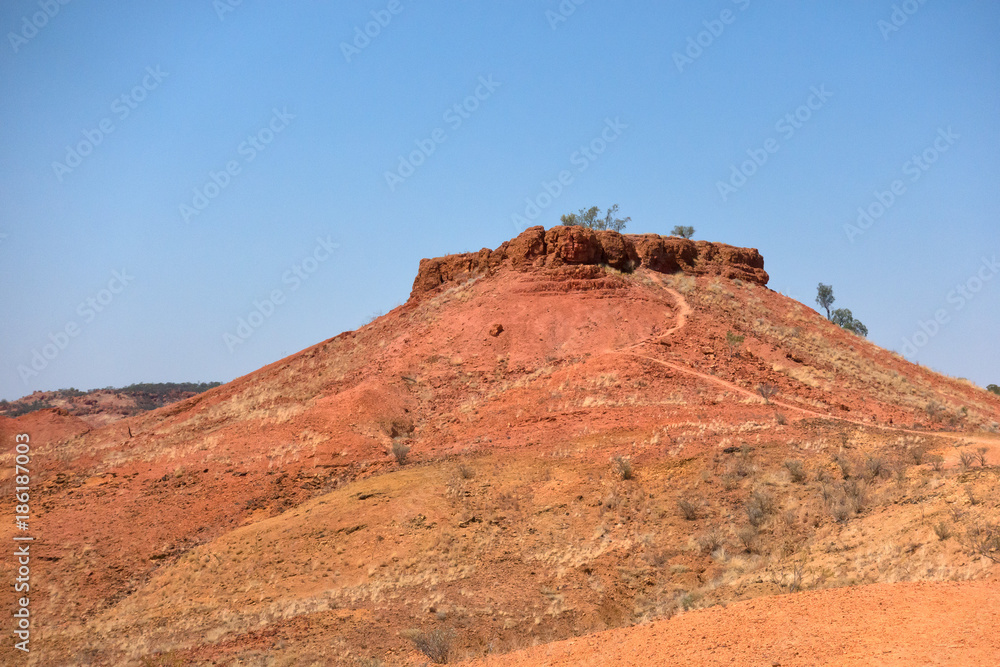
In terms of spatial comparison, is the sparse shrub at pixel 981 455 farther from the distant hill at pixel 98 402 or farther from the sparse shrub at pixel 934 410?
the distant hill at pixel 98 402

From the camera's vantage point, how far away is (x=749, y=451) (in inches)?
671

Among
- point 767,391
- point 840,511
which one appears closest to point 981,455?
point 840,511

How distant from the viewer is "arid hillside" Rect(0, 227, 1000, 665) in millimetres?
12484

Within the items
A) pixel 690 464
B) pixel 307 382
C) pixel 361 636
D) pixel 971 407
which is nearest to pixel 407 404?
pixel 307 382

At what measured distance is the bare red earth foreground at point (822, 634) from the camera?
7.48 m

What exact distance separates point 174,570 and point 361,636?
6.88 metres

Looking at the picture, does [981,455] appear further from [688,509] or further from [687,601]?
[687,601]

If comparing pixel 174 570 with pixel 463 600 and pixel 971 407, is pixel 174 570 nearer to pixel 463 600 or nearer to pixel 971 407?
pixel 463 600

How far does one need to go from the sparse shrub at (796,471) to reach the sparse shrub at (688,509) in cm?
211

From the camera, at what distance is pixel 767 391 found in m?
22.0

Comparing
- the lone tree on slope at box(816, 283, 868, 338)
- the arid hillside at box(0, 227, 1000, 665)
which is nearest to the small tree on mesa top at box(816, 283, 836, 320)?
the lone tree on slope at box(816, 283, 868, 338)

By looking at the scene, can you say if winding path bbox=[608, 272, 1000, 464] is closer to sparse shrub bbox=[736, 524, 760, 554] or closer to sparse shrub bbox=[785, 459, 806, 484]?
sparse shrub bbox=[785, 459, 806, 484]

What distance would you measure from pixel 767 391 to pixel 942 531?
11298 millimetres

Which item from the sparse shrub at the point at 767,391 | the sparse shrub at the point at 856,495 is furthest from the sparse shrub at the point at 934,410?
the sparse shrub at the point at 856,495
